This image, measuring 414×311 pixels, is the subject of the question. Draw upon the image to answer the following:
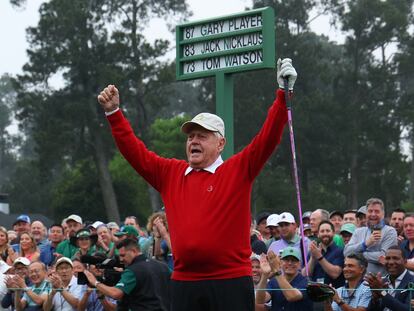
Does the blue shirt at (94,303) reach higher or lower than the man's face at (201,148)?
lower

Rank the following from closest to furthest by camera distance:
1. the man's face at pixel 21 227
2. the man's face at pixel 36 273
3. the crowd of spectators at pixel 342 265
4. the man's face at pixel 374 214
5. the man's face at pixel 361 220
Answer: the crowd of spectators at pixel 342 265, the man's face at pixel 374 214, the man's face at pixel 36 273, the man's face at pixel 361 220, the man's face at pixel 21 227

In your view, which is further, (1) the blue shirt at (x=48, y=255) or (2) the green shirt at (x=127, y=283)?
(1) the blue shirt at (x=48, y=255)

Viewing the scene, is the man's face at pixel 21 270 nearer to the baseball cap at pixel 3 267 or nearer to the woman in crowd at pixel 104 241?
the baseball cap at pixel 3 267

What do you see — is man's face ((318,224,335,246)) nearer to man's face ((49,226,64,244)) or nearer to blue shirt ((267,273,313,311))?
blue shirt ((267,273,313,311))

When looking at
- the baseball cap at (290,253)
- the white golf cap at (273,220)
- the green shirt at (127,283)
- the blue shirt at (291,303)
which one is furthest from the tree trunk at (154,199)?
the green shirt at (127,283)

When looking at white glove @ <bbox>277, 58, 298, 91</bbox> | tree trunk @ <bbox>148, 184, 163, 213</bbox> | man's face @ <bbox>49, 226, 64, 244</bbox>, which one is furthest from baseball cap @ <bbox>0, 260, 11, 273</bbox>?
tree trunk @ <bbox>148, 184, 163, 213</bbox>

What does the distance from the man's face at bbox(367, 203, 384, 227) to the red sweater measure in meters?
5.00

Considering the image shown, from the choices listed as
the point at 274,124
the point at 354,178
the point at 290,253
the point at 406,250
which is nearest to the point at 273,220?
the point at 290,253

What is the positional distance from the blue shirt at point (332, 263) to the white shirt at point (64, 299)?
271 cm

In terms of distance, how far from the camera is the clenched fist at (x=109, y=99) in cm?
712

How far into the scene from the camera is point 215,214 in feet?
22.1

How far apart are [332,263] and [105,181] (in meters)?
40.2

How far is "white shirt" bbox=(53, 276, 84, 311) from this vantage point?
12.1 meters

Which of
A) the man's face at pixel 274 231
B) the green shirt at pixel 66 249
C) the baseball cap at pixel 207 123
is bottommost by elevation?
the green shirt at pixel 66 249
